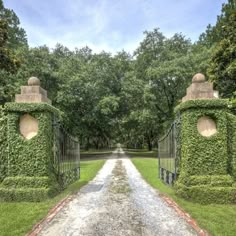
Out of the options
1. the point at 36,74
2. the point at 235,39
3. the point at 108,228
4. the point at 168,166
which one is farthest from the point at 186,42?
the point at 108,228

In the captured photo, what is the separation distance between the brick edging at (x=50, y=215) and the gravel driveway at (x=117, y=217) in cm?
10

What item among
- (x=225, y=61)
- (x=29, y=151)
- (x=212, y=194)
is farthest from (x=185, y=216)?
(x=225, y=61)

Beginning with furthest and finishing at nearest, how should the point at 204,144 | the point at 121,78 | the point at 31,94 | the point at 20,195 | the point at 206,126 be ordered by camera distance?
the point at 121,78 → the point at 31,94 → the point at 206,126 → the point at 204,144 → the point at 20,195

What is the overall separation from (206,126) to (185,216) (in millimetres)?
2700

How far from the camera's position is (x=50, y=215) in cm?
591

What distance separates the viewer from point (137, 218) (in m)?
5.66

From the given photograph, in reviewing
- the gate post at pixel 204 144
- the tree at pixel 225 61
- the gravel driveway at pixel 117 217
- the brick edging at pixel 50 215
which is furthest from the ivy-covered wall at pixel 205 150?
the tree at pixel 225 61

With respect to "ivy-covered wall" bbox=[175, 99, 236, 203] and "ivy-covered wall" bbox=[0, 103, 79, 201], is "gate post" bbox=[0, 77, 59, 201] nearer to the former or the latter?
"ivy-covered wall" bbox=[0, 103, 79, 201]

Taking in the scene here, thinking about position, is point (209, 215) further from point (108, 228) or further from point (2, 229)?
point (2, 229)

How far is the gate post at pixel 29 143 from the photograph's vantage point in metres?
7.43

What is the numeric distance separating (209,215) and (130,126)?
79.2ft

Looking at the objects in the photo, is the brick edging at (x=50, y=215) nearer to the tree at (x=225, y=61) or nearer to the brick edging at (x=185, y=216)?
the brick edging at (x=185, y=216)

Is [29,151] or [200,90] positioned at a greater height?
[200,90]

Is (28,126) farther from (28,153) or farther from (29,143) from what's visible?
(28,153)
